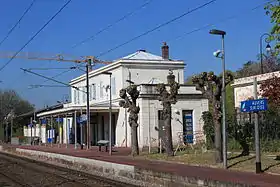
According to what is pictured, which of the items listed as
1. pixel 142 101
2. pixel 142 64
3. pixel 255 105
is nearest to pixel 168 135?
pixel 255 105

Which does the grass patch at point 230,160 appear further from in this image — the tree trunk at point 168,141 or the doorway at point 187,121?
the doorway at point 187,121

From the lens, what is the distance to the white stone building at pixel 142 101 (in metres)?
37.0

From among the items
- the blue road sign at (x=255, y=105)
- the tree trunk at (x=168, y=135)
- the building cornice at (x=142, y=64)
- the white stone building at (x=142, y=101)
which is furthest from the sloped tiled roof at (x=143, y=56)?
the blue road sign at (x=255, y=105)

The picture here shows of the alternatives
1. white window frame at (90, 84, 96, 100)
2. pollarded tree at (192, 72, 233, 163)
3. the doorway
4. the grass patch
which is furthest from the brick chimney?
pollarded tree at (192, 72, 233, 163)

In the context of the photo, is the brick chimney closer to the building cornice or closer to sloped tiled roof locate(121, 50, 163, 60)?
sloped tiled roof locate(121, 50, 163, 60)

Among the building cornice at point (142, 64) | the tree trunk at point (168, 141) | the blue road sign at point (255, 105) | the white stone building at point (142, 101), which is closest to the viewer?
the blue road sign at point (255, 105)

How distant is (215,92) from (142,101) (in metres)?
16.3

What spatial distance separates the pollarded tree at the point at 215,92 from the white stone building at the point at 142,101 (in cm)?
1316

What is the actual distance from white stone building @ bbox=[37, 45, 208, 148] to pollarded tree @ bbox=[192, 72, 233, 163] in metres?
13.2

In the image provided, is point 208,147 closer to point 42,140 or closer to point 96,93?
point 96,93

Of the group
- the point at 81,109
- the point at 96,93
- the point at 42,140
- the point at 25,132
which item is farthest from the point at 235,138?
the point at 25,132

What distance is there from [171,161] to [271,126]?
5413 millimetres

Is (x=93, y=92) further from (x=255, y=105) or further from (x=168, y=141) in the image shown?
(x=255, y=105)

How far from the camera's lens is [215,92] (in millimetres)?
20891
